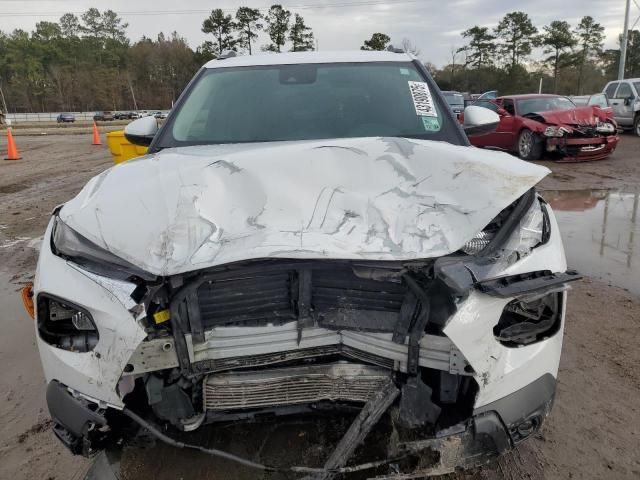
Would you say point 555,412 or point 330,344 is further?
point 555,412

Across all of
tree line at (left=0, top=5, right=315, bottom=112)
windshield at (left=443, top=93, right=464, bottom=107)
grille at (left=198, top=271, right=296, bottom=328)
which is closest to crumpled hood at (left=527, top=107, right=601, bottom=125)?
windshield at (left=443, top=93, right=464, bottom=107)

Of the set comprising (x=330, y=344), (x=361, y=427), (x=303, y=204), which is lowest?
(x=361, y=427)

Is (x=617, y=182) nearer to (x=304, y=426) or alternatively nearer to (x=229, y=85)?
(x=229, y=85)

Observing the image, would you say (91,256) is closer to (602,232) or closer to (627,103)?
(602,232)

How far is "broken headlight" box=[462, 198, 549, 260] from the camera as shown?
178 centimetres

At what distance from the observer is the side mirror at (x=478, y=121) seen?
3270 millimetres

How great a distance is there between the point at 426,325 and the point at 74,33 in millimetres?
115551

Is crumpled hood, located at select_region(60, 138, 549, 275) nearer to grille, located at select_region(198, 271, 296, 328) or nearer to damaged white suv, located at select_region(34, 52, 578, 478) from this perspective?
damaged white suv, located at select_region(34, 52, 578, 478)

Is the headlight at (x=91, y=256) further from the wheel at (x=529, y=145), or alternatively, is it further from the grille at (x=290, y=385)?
the wheel at (x=529, y=145)

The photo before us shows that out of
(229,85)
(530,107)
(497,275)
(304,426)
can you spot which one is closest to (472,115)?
(229,85)

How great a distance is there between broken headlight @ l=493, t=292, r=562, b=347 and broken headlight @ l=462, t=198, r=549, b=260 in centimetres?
17

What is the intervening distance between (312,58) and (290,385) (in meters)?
2.39

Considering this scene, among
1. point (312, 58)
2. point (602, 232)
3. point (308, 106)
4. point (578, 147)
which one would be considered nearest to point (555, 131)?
point (578, 147)

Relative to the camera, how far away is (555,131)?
34.4ft
